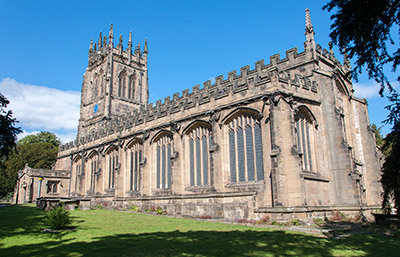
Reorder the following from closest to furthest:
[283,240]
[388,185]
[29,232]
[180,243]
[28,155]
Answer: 1. [388,185]
2. [180,243]
3. [283,240]
4. [29,232]
5. [28,155]

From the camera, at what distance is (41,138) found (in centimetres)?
6669

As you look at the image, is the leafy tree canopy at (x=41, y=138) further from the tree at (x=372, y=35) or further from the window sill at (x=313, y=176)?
the tree at (x=372, y=35)

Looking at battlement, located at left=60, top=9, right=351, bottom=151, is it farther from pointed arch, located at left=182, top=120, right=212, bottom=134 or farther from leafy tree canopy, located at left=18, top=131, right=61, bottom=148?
leafy tree canopy, located at left=18, top=131, right=61, bottom=148

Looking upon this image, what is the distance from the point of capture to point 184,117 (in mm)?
24484

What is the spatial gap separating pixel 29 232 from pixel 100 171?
21.4m

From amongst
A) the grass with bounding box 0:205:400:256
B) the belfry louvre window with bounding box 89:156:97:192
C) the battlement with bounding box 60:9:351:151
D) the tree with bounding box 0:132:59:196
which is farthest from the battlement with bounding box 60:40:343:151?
the tree with bounding box 0:132:59:196

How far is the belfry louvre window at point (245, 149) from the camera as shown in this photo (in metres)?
20.0

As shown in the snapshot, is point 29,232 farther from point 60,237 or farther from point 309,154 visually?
point 309,154

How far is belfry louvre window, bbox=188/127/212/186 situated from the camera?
23.2m

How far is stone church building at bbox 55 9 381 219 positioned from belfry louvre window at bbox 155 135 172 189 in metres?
0.09

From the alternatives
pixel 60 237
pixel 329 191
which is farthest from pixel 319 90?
pixel 60 237

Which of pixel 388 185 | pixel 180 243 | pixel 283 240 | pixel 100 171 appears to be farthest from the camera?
pixel 100 171

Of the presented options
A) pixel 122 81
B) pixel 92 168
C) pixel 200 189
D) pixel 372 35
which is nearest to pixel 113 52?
pixel 122 81

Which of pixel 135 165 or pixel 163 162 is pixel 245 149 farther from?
pixel 135 165
